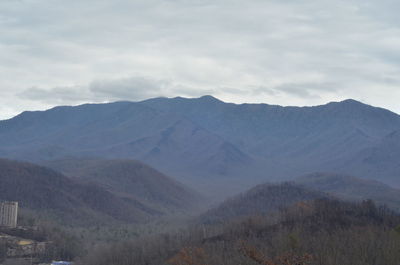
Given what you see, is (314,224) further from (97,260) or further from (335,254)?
(97,260)

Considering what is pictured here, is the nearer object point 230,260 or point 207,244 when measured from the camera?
point 230,260

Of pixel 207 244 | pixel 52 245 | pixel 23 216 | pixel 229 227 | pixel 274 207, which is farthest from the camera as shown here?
pixel 274 207

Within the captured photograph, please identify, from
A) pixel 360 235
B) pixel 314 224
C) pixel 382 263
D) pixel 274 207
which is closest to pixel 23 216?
pixel 274 207

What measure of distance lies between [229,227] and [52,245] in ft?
117

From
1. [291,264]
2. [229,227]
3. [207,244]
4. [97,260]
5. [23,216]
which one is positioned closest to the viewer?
[291,264]

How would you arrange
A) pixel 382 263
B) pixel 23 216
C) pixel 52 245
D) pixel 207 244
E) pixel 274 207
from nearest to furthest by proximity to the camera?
pixel 382 263, pixel 207 244, pixel 52 245, pixel 23 216, pixel 274 207

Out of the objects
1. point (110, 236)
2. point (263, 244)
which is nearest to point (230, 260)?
point (263, 244)

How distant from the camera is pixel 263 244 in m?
94.5

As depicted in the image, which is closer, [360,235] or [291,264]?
[291,264]

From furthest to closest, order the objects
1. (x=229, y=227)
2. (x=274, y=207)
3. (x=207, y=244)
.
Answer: (x=274, y=207) → (x=229, y=227) → (x=207, y=244)

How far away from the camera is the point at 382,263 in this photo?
73.9 metres

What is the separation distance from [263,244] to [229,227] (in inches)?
1143

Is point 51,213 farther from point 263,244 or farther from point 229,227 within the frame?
point 263,244

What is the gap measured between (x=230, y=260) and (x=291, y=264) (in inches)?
1777
